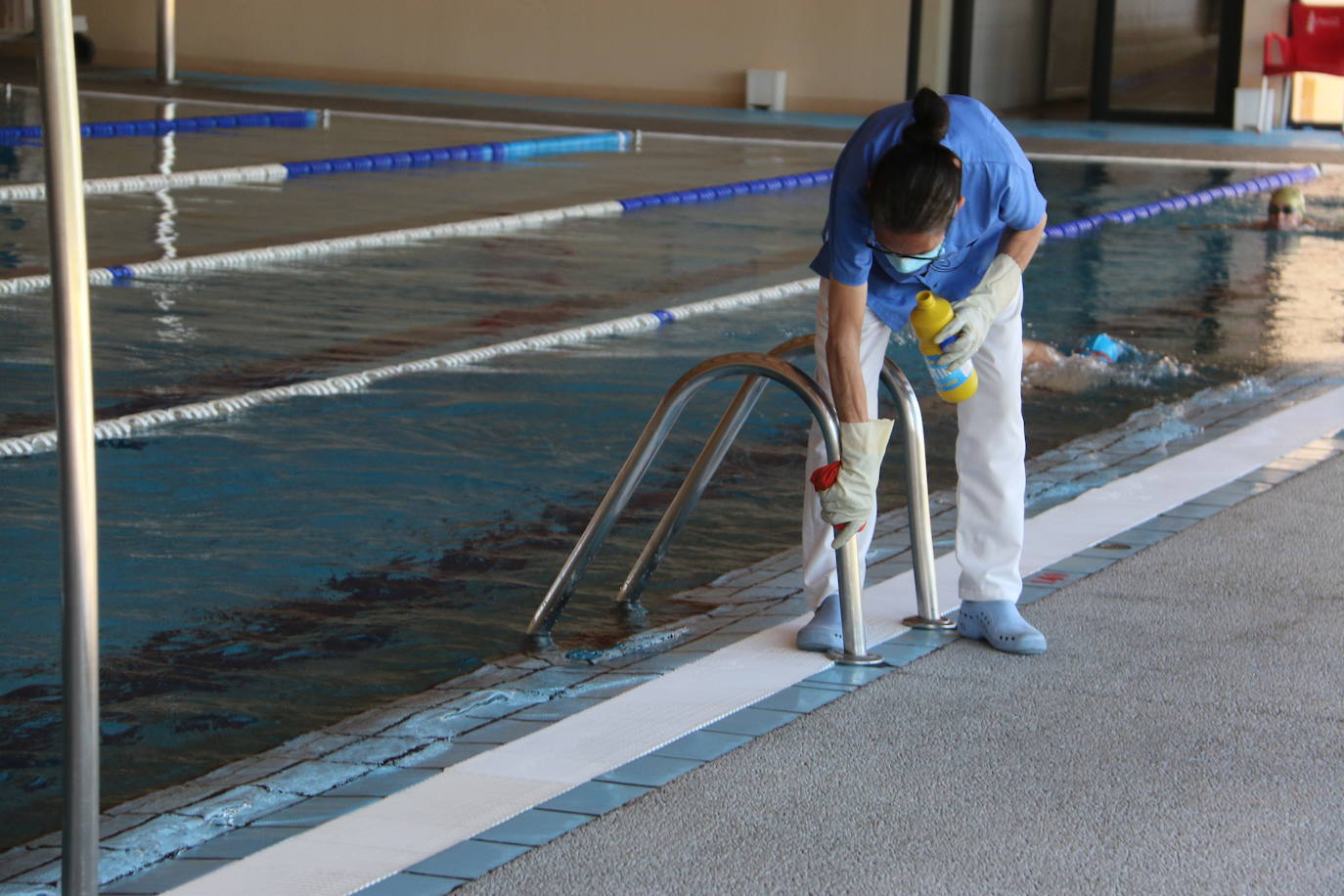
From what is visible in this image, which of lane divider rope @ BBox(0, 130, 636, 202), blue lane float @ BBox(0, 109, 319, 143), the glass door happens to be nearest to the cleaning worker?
lane divider rope @ BBox(0, 130, 636, 202)

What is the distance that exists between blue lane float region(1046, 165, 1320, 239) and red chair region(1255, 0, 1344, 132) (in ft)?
9.61

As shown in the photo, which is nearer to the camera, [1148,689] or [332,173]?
[1148,689]

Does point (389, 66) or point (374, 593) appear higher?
point (389, 66)

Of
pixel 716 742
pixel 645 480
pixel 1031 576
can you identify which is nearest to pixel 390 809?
pixel 716 742

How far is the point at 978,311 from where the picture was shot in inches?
132

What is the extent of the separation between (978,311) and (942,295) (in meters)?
0.27

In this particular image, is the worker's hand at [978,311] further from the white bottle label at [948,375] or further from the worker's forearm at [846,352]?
the worker's forearm at [846,352]

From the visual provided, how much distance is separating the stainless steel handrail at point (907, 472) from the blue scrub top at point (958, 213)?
0.20m

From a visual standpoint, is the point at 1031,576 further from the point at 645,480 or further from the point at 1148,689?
the point at 645,480

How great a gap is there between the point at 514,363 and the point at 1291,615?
3893 millimetres

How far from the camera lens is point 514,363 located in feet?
23.5

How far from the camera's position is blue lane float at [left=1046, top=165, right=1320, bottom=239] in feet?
39.9

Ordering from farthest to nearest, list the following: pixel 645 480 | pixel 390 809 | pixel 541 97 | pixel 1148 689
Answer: pixel 541 97 < pixel 645 480 < pixel 1148 689 < pixel 390 809

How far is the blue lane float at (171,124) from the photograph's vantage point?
14.8m
